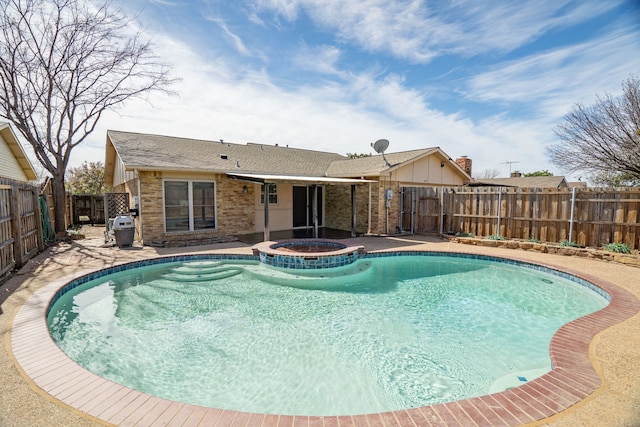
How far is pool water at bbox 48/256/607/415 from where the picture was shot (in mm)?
4273

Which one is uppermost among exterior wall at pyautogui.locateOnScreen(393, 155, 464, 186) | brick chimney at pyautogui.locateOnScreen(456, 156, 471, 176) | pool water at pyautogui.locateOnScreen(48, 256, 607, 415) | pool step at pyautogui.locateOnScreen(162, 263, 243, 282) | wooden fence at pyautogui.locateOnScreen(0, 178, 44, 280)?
brick chimney at pyautogui.locateOnScreen(456, 156, 471, 176)

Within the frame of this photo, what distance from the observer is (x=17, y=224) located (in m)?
8.77

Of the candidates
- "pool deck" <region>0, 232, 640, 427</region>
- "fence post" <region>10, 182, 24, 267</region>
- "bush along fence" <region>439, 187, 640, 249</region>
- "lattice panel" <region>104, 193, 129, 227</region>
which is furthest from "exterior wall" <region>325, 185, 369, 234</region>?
"fence post" <region>10, 182, 24, 267</region>

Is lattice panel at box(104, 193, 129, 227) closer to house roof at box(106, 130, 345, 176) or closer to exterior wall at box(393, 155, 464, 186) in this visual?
house roof at box(106, 130, 345, 176)

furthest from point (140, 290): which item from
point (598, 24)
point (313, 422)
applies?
point (598, 24)

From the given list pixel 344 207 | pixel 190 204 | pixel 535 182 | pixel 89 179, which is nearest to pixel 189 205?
pixel 190 204

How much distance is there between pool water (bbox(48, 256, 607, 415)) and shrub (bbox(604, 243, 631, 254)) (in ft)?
10.4

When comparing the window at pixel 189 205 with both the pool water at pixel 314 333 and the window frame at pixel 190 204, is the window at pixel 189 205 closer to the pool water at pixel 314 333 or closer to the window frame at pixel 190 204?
the window frame at pixel 190 204

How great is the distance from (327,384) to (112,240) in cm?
1273

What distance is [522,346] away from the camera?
5.46 m

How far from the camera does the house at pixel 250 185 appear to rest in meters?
13.0

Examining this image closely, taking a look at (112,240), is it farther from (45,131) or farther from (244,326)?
(244,326)

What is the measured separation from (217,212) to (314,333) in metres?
10.1

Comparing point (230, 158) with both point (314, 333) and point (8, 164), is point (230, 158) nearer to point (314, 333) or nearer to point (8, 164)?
Answer: point (8, 164)
